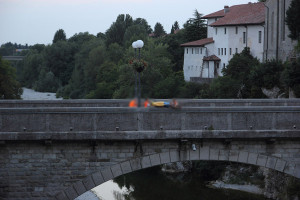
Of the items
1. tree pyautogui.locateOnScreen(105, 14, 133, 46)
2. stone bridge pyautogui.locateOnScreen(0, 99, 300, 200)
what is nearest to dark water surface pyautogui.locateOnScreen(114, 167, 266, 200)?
stone bridge pyautogui.locateOnScreen(0, 99, 300, 200)

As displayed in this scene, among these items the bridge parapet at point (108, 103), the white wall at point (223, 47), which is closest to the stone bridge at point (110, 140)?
the bridge parapet at point (108, 103)

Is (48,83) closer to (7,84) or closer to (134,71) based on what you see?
(7,84)

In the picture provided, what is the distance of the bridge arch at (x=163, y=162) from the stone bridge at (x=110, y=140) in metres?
0.03

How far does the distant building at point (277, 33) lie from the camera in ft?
139

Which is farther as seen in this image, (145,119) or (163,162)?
(163,162)

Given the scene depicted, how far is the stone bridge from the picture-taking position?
60.4 ft

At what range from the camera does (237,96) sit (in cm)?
4350

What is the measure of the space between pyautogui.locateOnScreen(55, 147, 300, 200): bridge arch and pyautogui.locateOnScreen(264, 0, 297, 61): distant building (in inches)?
857

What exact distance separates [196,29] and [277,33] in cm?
3390

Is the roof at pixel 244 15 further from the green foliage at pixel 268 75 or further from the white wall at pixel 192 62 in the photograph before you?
the green foliage at pixel 268 75

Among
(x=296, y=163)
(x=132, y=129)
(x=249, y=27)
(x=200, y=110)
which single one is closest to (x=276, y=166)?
(x=296, y=163)

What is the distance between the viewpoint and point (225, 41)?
2552 inches

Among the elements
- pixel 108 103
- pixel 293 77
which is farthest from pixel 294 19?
pixel 108 103

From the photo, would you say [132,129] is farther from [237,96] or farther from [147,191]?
[237,96]
